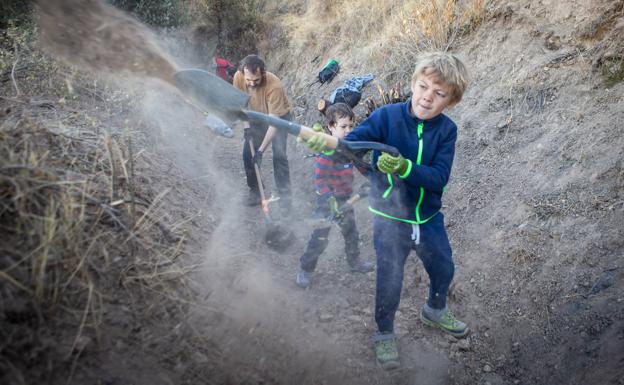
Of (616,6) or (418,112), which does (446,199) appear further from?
(616,6)

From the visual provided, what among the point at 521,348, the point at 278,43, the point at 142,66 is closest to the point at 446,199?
the point at 521,348

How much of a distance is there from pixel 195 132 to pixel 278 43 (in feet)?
12.6

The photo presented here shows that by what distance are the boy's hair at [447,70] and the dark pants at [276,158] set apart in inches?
103

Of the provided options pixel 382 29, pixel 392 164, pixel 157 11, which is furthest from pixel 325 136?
pixel 157 11

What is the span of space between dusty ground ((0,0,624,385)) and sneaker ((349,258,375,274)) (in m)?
0.10

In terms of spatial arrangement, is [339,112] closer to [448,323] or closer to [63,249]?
[448,323]

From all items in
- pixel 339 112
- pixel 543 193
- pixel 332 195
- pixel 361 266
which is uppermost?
pixel 543 193

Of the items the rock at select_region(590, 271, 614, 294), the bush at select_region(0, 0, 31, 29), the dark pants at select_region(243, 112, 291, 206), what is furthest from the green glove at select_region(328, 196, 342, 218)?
the bush at select_region(0, 0, 31, 29)

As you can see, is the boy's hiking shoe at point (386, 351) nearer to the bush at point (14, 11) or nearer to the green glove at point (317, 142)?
the green glove at point (317, 142)

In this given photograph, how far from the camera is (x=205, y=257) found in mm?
2777

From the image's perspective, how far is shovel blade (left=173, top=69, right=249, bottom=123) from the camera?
9.12ft

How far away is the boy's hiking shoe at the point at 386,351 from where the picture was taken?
8.80ft

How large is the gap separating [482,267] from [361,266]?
1.03m

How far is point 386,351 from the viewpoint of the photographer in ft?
8.90
